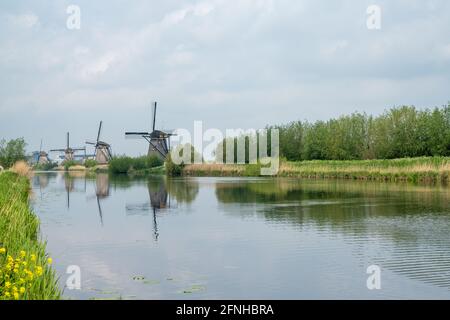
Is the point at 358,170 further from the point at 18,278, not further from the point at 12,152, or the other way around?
the point at 18,278

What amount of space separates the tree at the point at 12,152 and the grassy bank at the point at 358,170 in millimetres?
23933

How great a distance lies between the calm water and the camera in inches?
323

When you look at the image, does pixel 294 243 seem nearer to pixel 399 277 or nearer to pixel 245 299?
pixel 399 277

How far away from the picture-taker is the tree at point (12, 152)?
41.1 m

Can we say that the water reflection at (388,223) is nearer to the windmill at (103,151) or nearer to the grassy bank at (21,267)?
the grassy bank at (21,267)

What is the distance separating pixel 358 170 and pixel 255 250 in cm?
3506

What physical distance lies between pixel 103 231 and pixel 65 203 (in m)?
10.3

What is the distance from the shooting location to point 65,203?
80.2 ft

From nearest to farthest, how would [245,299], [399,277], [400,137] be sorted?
[245,299] < [399,277] < [400,137]

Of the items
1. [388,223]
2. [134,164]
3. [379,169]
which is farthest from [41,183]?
[388,223]

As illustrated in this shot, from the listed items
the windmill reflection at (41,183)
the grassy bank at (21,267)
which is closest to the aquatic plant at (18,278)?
the grassy bank at (21,267)

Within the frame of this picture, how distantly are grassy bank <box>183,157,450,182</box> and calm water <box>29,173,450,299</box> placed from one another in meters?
17.4

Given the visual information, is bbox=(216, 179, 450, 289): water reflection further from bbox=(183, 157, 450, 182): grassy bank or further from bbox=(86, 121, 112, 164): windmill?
bbox=(86, 121, 112, 164): windmill
